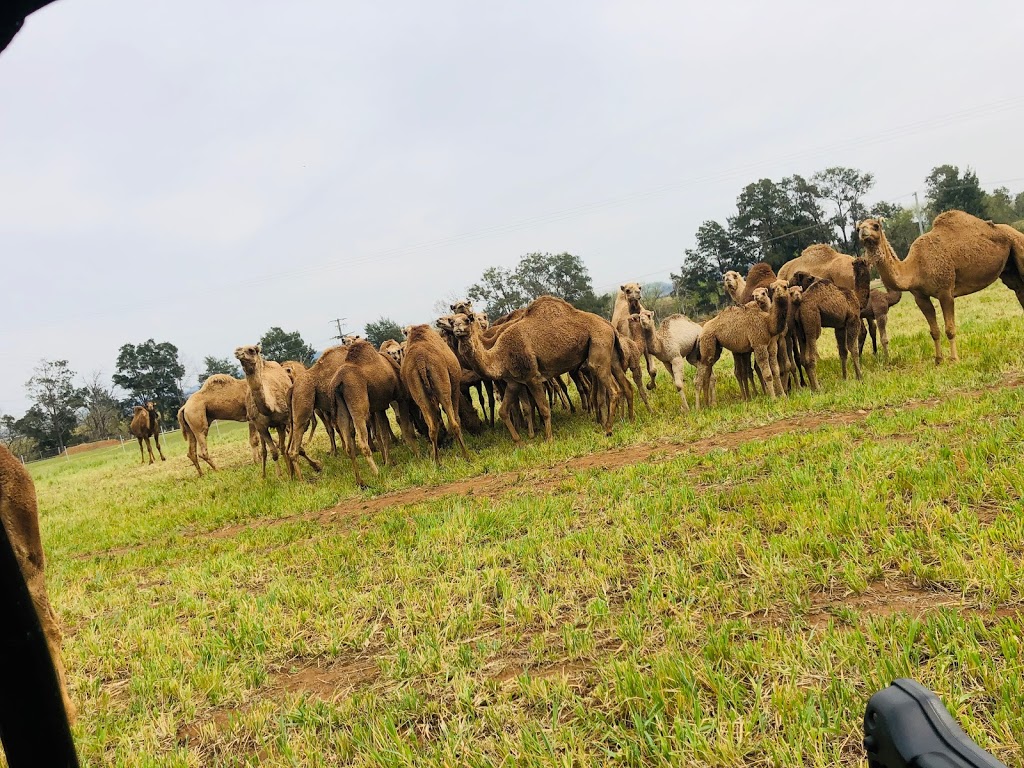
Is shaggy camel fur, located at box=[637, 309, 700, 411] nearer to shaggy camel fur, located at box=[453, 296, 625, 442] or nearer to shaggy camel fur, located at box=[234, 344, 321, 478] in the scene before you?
shaggy camel fur, located at box=[453, 296, 625, 442]

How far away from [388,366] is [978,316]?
16.5m

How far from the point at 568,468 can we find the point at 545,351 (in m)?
2.96

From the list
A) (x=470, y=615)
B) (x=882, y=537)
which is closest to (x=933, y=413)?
(x=882, y=537)

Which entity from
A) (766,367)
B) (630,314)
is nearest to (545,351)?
(766,367)

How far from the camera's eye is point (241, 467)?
15797 mm

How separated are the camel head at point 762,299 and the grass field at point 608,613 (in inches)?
105

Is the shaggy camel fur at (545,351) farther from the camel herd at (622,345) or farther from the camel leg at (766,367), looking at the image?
the camel leg at (766,367)

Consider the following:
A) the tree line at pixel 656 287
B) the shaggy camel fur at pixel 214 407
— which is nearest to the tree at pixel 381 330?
the tree line at pixel 656 287

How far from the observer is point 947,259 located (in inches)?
393

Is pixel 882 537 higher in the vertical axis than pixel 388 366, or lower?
lower

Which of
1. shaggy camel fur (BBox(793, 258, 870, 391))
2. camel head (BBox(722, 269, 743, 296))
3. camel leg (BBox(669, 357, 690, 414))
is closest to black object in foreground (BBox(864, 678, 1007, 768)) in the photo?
shaggy camel fur (BBox(793, 258, 870, 391))

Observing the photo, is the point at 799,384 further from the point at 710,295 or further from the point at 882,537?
the point at 710,295

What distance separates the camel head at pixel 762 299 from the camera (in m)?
9.62

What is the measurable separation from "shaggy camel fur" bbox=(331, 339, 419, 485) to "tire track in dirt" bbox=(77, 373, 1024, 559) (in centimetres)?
157
